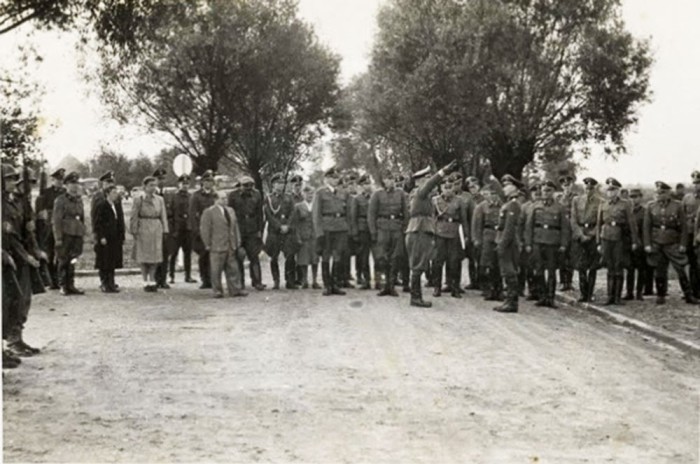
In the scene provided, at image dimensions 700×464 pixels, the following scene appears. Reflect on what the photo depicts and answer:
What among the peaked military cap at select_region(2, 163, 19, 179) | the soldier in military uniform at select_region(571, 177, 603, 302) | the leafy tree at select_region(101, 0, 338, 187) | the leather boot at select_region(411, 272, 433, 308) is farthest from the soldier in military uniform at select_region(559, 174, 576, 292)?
the leafy tree at select_region(101, 0, 338, 187)

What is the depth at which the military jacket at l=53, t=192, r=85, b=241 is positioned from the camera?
14523mm

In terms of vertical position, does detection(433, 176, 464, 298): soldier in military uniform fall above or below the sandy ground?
above

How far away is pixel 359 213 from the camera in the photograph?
15.7m

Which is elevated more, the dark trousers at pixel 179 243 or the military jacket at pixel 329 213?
the military jacket at pixel 329 213

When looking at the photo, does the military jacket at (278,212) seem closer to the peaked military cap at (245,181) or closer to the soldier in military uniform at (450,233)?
the peaked military cap at (245,181)

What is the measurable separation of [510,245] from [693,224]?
11.4 feet

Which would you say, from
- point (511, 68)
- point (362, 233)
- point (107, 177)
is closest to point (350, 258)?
point (362, 233)

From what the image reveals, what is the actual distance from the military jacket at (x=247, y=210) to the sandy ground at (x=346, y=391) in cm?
364

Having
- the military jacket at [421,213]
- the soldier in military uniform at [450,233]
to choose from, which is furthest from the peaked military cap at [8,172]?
the soldier in military uniform at [450,233]

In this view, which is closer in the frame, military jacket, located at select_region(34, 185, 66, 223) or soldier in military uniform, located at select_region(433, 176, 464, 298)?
soldier in military uniform, located at select_region(433, 176, 464, 298)

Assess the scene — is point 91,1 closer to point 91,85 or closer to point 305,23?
point 305,23

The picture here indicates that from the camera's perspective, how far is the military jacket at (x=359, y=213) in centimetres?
1541

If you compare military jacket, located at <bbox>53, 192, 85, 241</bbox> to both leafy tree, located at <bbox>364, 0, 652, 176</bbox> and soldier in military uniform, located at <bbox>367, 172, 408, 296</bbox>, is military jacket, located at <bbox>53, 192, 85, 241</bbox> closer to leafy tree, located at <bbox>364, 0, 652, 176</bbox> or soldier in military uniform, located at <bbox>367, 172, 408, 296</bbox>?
soldier in military uniform, located at <bbox>367, 172, 408, 296</bbox>

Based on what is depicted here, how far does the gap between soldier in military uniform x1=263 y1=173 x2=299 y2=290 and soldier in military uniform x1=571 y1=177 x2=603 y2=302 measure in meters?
4.57
